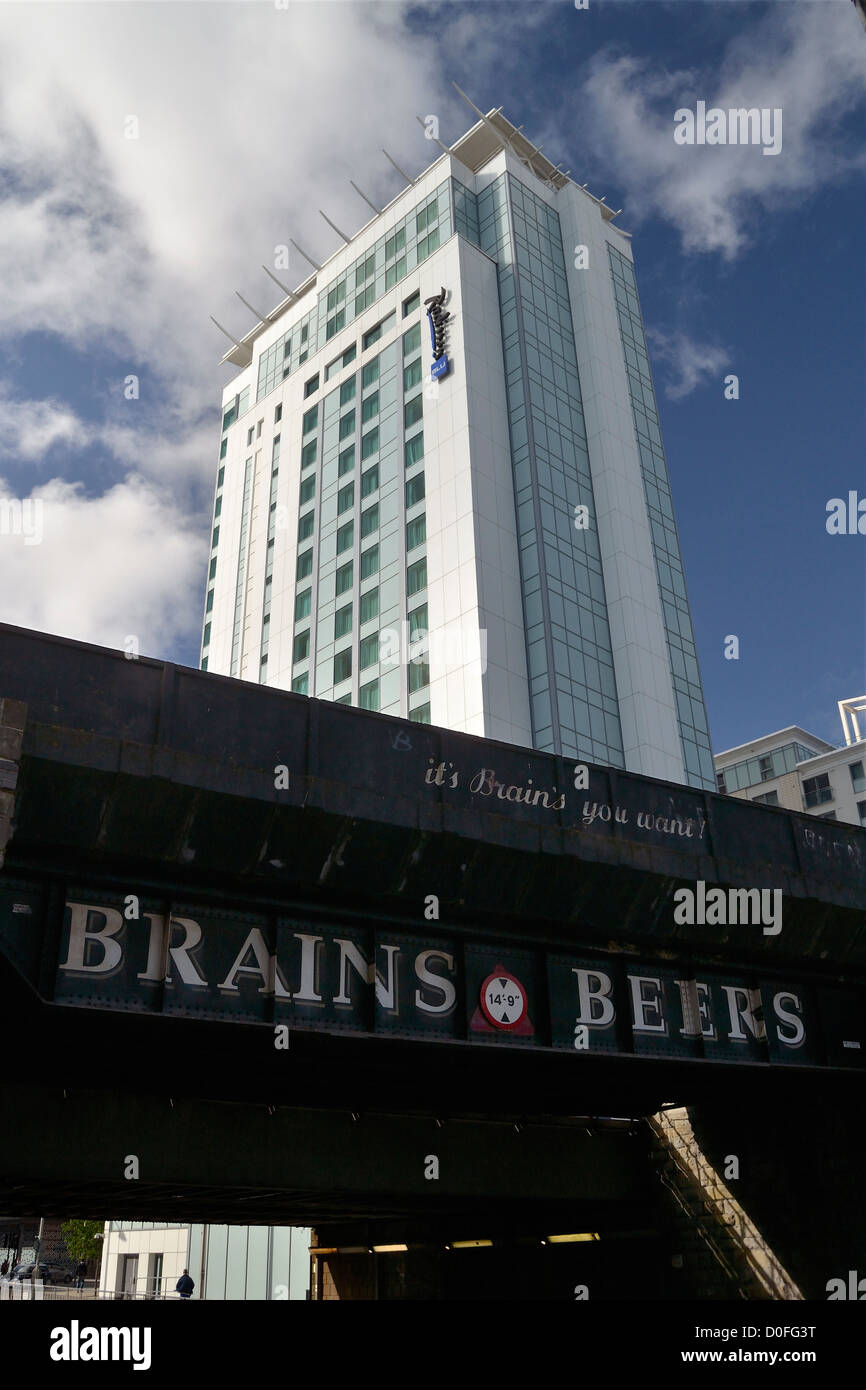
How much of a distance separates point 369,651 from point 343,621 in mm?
4358

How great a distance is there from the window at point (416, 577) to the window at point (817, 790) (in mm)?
54235

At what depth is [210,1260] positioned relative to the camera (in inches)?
1890

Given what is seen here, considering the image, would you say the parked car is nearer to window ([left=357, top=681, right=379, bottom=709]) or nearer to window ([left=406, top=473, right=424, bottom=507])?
window ([left=357, top=681, right=379, bottom=709])

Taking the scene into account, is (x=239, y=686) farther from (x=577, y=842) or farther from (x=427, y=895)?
(x=577, y=842)

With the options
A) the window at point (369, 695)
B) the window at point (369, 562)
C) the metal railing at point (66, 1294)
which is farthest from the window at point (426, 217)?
the metal railing at point (66, 1294)

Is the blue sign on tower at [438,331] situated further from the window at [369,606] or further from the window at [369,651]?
the window at [369,651]

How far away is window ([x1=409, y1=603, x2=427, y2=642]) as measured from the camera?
6644cm

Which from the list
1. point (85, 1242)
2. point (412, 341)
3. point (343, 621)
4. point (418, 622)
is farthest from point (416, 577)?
point (85, 1242)

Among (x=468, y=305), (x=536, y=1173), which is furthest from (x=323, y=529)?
(x=536, y=1173)

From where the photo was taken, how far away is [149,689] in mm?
12922

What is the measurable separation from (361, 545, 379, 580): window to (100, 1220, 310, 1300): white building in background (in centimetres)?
4040

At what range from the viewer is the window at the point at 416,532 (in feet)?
229

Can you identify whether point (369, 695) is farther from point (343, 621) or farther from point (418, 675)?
point (343, 621)

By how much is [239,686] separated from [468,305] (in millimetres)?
66761
